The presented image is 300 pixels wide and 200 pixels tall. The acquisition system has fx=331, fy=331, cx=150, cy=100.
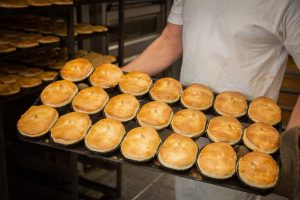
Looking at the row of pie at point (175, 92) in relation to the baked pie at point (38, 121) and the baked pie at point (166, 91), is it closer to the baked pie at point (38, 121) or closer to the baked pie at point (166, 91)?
the baked pie at point (166, 91)

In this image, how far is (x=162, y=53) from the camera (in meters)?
1.87

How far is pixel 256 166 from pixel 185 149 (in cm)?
27

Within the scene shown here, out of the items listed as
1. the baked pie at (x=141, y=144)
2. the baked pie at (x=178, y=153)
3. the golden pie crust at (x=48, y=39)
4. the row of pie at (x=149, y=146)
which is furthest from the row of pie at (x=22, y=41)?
the baked pie at (x=178, y=153)

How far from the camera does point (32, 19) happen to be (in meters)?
2.84

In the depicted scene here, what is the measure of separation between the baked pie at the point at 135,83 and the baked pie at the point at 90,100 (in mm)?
102

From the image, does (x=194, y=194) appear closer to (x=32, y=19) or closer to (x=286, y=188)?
(x=286, y=188)

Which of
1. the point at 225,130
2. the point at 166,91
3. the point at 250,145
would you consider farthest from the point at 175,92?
the point at 250,145

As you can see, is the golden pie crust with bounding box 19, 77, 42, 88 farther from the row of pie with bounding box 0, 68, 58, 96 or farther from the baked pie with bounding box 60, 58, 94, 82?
the baked pie with bounding box 60, 58, 94, 82

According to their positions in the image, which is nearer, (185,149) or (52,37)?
(185,149)

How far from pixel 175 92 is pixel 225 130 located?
1.05 ft

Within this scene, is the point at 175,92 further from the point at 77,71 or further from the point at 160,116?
the point at 77,71

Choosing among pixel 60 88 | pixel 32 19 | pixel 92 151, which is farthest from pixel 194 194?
pixel 32 19

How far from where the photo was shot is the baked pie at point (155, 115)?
1.42m

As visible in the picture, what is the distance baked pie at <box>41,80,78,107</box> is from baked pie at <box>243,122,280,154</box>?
789 millimetres
